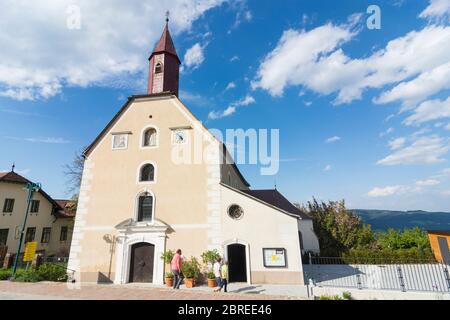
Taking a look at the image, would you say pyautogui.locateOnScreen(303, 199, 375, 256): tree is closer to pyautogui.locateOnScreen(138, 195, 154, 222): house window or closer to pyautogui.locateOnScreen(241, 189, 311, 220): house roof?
pyautogui.locateOnScreen(241, 189, 311, 220): house roof

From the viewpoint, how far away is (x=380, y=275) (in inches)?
661

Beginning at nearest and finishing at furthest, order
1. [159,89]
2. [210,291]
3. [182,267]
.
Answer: [210,291] → [182,267] → [159,89]

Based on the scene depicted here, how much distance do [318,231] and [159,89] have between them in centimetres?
2228

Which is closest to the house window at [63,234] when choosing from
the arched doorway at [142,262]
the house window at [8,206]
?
the house window at [8,206]

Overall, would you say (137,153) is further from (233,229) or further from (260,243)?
(260,243)

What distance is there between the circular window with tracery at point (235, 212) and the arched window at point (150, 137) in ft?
22.0

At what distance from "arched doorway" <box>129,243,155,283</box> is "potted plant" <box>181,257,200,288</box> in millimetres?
2421

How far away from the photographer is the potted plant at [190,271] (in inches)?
504

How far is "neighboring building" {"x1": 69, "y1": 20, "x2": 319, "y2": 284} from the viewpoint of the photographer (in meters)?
13.6

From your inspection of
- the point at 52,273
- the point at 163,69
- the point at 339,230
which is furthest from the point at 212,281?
the point at 339,230

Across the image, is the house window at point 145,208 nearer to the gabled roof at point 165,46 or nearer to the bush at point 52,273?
the bush at point 52,273

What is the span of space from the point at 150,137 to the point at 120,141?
6.92ft

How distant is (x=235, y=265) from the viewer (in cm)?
1398
